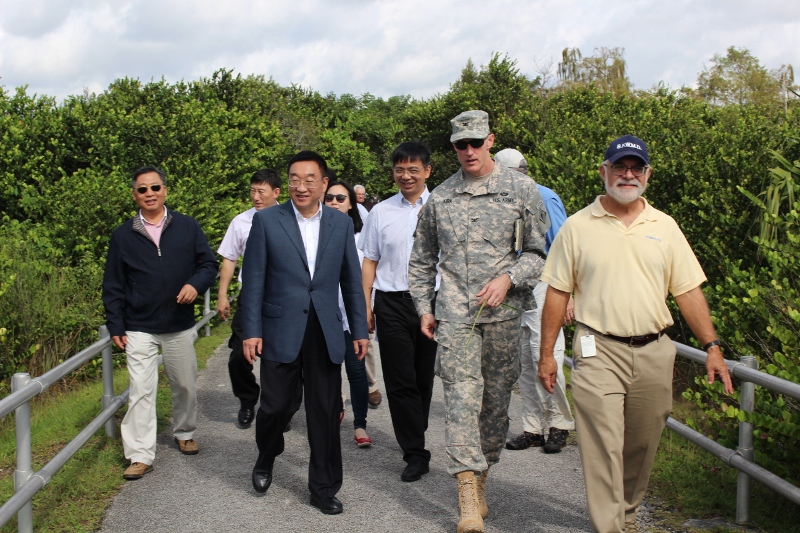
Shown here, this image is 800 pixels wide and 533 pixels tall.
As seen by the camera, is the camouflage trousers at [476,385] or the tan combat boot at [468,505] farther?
the camouflage trousers at [476,385]

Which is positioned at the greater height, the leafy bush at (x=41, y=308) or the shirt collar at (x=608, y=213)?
the shirt collar at (x=608, y=213)

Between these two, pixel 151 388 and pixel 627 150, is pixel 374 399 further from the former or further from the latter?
pixel 627 150

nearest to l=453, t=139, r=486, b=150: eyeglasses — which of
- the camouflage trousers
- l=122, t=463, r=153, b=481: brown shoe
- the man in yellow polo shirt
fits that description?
the man in yellow polo shirt

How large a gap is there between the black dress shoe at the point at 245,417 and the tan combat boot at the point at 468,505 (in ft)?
10.7

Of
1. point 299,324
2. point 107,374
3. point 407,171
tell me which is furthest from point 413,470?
point 107,374

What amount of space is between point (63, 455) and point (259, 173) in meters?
3.60

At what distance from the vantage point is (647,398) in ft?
14.2

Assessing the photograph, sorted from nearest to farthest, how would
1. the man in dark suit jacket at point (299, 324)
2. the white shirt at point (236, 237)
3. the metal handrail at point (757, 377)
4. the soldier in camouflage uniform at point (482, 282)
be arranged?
the metal handrail at point (757, 377) → the soldier in camouflage uniform at point (482, 282) → the man in dark suit jacket at point (299, 324) → the white shirt at point (236, 237)

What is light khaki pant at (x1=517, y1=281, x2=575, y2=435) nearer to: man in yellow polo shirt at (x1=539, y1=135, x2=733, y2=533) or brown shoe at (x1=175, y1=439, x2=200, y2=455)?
man in yellow polo shirt at (x1=539, y1=135, x2=733, y2=533)

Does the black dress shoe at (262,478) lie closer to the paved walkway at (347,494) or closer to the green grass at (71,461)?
the paved walkway at (347,494)

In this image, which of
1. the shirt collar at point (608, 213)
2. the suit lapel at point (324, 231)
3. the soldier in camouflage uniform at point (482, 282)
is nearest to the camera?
the shirt collar at point (608, 213)

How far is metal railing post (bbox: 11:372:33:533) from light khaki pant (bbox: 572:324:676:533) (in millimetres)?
2776

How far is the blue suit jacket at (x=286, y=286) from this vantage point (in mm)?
5418

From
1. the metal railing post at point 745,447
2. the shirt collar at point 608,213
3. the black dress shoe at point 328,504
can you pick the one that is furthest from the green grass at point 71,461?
the metal railing post at point 745,447
